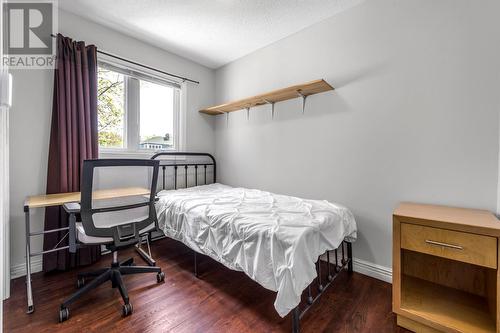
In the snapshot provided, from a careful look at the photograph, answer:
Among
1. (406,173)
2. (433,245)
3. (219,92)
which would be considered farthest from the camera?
(219,92)

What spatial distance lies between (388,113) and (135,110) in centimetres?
269

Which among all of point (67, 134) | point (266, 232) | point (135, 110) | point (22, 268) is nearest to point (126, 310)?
point (266, 232)

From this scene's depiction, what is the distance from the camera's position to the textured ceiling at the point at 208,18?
2.09 meters

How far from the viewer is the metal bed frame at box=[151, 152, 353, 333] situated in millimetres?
1530

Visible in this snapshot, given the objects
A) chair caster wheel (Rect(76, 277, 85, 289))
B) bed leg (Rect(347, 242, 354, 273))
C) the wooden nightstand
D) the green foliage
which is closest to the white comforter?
bed leg (Rect(347, 242, 354, 273))

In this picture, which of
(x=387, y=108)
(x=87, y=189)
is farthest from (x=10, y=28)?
(x=387, y=108)

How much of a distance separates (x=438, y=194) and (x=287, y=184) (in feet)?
4.41

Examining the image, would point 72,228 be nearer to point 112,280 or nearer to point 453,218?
point 112,280

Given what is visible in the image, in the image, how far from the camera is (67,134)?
212cm

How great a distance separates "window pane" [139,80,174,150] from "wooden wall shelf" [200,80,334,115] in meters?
0.53

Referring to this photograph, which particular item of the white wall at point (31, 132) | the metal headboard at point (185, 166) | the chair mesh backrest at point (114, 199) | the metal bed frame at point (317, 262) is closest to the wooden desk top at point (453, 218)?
the metal bed frame at point (317, 262)

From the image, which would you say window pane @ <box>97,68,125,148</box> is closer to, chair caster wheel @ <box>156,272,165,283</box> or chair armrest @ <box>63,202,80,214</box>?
chair armrest @ <box>63,202,80,214</box>

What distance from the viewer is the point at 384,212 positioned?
1970 millimetres

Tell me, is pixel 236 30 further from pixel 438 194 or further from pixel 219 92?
pixel 438 194
